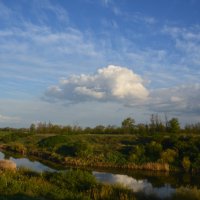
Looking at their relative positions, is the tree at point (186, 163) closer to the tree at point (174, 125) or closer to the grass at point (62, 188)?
the grass at point (62, 188)

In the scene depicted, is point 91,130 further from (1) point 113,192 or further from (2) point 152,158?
(1) point 113,192

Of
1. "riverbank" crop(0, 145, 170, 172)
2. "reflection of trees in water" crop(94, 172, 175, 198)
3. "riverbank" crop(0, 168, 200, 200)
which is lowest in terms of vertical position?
"reflection of trees in water" crop(94, 172, 175, 198)

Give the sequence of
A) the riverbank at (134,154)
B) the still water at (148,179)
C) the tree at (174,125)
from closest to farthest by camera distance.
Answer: the still water at (148,179), the riverbank at (134,154), the tree at (174,125)

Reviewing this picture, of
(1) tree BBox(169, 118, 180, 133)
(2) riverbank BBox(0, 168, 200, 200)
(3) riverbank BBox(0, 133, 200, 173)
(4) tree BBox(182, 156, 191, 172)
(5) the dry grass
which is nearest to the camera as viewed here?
(2) riverbank BBox(0, 168, 200, 200)

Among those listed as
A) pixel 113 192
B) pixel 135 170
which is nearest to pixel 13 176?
pixel 113 192

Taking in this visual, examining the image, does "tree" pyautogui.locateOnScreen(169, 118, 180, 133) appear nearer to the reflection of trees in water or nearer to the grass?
the reflection of trees in water

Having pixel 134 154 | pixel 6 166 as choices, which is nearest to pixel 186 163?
pixel 134 154

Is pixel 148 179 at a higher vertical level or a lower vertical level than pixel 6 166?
lower

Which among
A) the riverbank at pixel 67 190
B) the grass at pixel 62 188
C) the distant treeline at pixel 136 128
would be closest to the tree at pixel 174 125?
the distant treeline at pixel 136 128

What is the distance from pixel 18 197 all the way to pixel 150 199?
10.3 metres

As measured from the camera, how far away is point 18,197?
20.4 meters

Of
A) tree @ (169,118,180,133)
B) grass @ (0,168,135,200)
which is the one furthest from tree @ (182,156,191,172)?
tree @ (169,118,180,133)

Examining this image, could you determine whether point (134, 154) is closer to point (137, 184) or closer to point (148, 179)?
point (148, 179)

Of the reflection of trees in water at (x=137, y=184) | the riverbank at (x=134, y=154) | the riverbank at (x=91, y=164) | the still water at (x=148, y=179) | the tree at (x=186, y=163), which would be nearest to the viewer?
the reflection of trees in water at (x=137, y=184)
